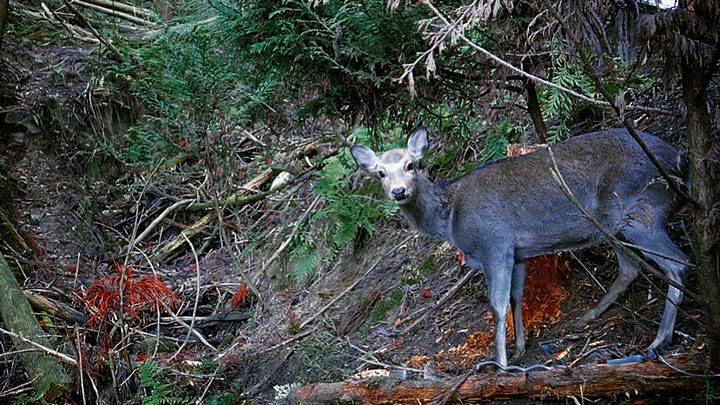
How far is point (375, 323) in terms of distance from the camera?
8.37 metres

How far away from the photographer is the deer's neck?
6828 mm

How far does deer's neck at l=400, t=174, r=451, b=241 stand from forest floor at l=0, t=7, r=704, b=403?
3.74 ft

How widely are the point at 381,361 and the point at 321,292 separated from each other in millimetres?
3251

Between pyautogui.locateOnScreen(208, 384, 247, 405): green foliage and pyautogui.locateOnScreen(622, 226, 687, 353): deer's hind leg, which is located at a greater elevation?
pyautogui.locateOnScreen(622, 226, 687, 353): deer's hind leg

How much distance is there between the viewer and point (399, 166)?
674 cm

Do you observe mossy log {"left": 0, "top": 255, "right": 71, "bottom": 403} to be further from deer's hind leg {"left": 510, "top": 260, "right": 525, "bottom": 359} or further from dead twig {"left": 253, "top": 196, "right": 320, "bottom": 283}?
deer's hind leg {"left": 510, "top": 260, "right": 525, "bottom": 359}

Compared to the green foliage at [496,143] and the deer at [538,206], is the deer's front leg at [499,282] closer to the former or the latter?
the deer at [538,206]

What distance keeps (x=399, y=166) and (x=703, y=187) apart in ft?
9.70

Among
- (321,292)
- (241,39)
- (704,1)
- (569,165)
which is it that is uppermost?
(704,1)

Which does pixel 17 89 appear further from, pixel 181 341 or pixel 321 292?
pixel 321 292

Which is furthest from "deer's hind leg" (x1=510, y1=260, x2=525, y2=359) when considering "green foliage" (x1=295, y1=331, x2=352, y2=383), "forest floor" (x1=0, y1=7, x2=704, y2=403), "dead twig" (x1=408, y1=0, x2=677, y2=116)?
"dead twig" (x1=408, y1=0, x2=677, y2=116)

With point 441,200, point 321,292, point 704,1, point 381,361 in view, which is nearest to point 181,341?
point 321,292

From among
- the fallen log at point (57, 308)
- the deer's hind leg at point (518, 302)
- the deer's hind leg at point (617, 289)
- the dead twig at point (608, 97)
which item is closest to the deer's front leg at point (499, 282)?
the deer's hind leg at point (518, 302)

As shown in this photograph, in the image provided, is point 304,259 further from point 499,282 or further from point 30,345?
point 499,282
